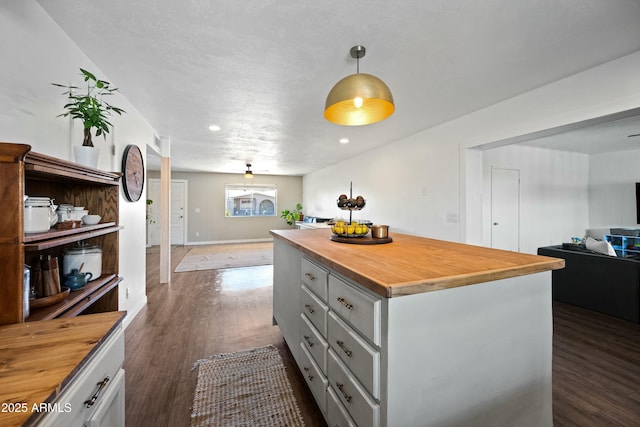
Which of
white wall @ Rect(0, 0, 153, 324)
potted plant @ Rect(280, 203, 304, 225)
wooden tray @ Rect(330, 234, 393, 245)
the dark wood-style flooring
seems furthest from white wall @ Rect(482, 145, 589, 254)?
potted plant @ Rect(280, 203, 304, 225)

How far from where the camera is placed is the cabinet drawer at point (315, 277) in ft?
4.54

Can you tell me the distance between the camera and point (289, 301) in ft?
6.71

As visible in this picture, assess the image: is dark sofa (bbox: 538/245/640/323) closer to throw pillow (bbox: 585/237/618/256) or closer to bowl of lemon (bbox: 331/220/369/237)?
throw pillow (bbox: 585/237/618/256)

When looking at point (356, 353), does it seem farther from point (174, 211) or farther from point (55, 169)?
point (174, 211)

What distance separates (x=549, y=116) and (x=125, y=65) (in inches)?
147

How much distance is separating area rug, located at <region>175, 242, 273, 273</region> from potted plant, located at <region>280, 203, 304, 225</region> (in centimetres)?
170

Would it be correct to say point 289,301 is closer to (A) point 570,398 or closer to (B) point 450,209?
(A) point 570,398

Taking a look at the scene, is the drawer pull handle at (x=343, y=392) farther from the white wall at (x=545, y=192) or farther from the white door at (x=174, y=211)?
the white door at (x=174, y=211)

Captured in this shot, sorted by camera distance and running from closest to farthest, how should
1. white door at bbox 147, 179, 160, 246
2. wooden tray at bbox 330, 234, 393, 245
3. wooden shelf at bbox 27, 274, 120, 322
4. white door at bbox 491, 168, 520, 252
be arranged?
1. wooden shelf at bbox 27, 274, 120, 322
2. wooden tray at bbox 330, 234, 393, 245
3. white door at bbox 491, 168, 520, 252
4. white door at bbox 147, 179, 160, 246

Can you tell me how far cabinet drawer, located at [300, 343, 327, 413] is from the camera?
4.52 ft

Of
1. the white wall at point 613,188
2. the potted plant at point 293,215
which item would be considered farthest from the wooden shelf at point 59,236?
the white wall at point 613,188

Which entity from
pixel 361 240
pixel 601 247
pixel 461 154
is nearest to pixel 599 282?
pixel 601 247

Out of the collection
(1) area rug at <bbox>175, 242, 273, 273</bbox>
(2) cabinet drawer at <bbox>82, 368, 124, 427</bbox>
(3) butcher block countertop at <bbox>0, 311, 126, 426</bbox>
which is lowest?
(1) area rug at <bbox>175, 242, 273, 273</bbox>

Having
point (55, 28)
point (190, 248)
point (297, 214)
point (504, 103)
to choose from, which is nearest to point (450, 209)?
point (504, 103)
